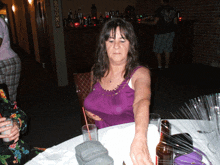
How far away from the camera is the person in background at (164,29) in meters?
4.42

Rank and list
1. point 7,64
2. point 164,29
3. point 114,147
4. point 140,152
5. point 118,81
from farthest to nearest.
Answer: point 164,29 < point 7,64 < point 118,81 < point 114,147 < point 140,152

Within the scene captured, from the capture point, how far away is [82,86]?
5.37 ft

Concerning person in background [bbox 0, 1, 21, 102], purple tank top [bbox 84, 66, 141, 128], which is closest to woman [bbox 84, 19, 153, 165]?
purple tank top [bbox 84, 66, 141, 128]

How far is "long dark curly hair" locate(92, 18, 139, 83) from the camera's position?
1391 millimetres

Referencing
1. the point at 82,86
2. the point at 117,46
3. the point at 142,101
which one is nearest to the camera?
the point at 142,101

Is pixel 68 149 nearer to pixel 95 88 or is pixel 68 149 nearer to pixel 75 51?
pixel 95 88

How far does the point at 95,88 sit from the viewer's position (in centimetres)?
154

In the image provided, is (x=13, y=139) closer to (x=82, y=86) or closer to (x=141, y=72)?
(x=82, y=86)

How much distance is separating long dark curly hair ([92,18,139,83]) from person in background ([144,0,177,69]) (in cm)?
332

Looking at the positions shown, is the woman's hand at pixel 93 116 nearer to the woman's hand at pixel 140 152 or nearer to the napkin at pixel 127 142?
the napkin at pixel 127 142

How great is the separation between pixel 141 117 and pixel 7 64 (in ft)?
5.78

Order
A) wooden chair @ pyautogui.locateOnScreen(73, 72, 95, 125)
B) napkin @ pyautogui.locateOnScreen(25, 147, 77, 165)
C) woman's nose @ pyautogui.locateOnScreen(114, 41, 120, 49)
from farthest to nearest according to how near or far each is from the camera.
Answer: wooden chair @ pyautogui.locateOnScreen(73, 72, 95, 125), woman's nose @ pyautogui.locateOnScreen(114, 41, 120, 49), napkin @ pyautogui.locateOnScreen(25, 147, 77, 165)

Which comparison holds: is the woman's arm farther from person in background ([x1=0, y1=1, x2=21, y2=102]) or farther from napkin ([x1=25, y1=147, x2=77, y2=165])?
person in background ([x1=0, y1=1, x2=21, y2=102])

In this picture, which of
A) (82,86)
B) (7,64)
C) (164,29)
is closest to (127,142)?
(82,86)
